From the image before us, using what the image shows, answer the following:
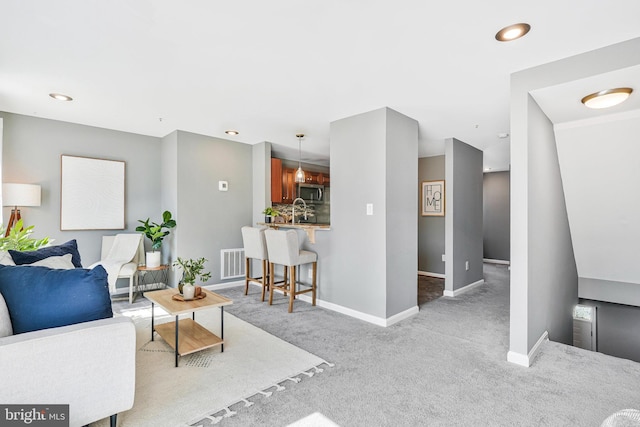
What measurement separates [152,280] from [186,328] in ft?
7.55

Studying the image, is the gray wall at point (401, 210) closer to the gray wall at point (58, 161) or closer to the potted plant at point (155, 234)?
the potted plant at point (155, 234)

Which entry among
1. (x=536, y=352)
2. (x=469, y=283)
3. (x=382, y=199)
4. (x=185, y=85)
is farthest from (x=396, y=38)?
(x=469, y=283)

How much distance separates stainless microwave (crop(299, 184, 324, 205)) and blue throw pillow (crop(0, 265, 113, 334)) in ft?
15.7

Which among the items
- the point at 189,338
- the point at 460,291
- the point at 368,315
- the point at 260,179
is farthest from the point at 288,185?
the point at 189,338

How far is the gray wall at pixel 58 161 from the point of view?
12.4 feet

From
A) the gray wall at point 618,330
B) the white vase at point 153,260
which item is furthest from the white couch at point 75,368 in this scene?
the gray wall at point 618,330

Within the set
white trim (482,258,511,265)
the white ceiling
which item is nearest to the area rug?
the white ceiling

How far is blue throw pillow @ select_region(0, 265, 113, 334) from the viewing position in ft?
5.14

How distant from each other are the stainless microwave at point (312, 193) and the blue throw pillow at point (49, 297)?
4.77 meters

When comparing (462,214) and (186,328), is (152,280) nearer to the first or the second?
(186,328)

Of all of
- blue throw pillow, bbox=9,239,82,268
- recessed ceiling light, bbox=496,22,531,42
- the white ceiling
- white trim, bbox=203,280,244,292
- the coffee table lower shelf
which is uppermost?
the white ceiling

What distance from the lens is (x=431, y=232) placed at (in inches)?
241

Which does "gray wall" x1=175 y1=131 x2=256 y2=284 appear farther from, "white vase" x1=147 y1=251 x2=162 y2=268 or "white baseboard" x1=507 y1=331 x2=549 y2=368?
"white baseboard" x1=507 y1=331 x2=549 y2=368

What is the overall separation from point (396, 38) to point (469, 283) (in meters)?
4.12
